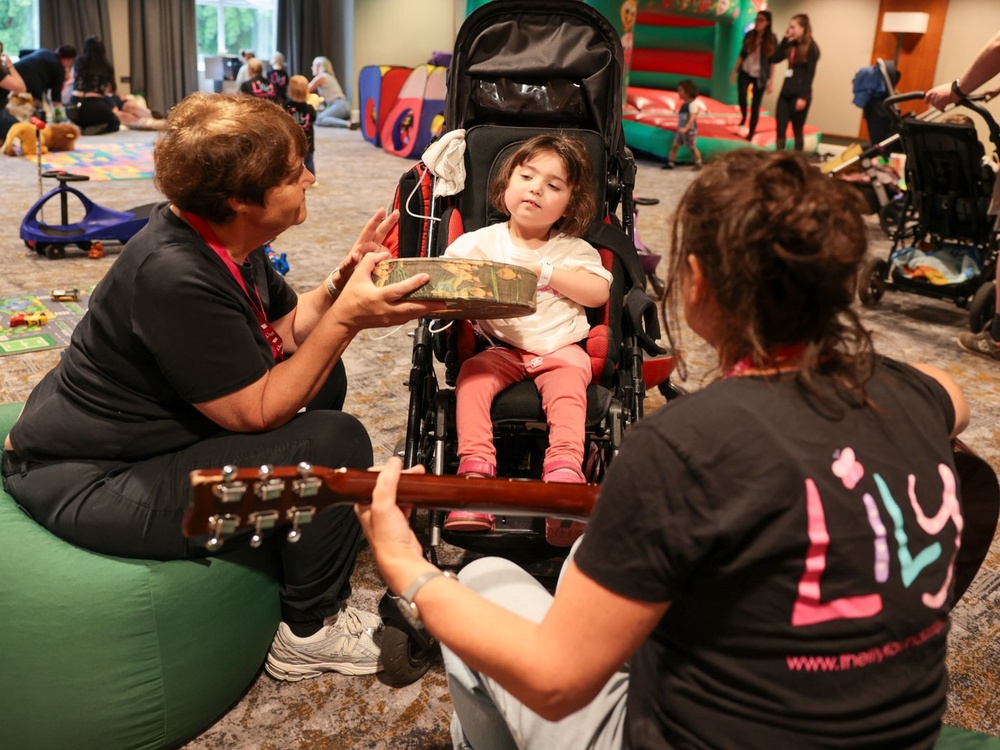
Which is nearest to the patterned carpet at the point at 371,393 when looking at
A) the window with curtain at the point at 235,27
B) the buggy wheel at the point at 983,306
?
the buggy wheel at the point at 983,306

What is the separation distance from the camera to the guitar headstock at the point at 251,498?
1014 millimetres

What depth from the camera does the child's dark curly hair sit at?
0.87 m

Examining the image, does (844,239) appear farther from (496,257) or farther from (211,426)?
(496,257)

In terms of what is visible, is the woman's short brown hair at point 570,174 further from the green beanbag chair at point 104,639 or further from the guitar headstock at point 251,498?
the guitar headstock at point 251,498

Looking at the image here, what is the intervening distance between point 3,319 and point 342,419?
284 cm

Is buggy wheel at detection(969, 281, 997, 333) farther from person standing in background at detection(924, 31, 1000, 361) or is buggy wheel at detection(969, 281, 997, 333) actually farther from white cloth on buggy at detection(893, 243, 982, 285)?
white cloth on buggy at detection(893, 243, 982, 285)

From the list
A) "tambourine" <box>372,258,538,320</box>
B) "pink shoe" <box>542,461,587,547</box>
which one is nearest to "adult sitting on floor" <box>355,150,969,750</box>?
"tambourine" <box>372,258,538,320</box>

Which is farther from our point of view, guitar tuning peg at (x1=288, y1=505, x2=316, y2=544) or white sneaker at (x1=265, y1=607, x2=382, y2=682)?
white sneaker at (x1=265, y1=607, x2=382, y2=682)

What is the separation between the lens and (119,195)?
22.6 feet

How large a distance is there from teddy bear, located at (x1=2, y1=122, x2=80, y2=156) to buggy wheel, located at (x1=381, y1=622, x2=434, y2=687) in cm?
802

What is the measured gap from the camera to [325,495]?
3.51 feet

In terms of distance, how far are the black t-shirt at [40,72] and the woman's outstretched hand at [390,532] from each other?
10076 millimetres

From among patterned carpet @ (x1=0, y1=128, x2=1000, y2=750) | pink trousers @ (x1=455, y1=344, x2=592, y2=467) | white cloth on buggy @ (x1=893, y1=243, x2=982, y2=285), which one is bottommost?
patterned carpet @ (x1=0, y1=128, x2=1000, y2=750)

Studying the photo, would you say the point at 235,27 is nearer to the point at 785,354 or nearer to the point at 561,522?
the point at 561,522
